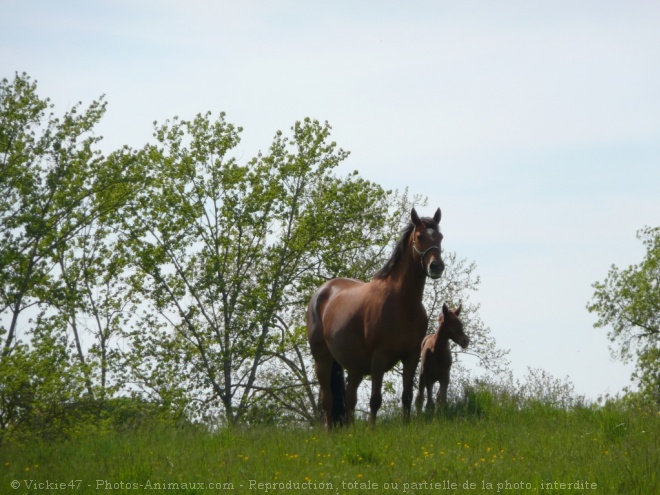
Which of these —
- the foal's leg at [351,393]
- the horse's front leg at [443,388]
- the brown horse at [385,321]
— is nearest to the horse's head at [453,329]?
the horse's front leg at [443,388]

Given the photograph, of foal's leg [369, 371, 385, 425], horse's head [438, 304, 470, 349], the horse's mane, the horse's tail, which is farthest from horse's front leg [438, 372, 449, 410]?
the horse's mane

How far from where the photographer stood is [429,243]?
1237 centimetres

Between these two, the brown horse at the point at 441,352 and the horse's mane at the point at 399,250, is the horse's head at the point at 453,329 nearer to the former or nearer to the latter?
the brown horse at the point at 441,352

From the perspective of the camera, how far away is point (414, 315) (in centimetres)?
1269

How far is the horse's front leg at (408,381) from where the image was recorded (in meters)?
12.7

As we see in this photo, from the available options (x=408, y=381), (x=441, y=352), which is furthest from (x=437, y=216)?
(x=441, y=352)

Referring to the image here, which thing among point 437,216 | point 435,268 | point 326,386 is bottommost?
point 326,386

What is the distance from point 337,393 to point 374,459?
4499 mm

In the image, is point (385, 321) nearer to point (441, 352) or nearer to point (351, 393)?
point (351, 393)

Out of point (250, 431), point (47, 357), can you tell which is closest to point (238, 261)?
point (47, 357)

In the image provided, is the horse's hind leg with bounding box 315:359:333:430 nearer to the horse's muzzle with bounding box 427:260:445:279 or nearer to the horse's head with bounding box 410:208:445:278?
the horse's head with bounding box 410:208:445:278

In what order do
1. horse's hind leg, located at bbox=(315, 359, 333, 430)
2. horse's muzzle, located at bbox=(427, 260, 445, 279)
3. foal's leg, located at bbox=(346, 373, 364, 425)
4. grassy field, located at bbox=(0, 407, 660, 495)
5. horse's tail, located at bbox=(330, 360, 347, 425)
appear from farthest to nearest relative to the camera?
horse's tail, located at bbox=(330, 360, 347, 425)
horse's hind leg, located at bbox=(315, 359, 333, 430)
foal's leg, located at bbox=(346, 373, 364, 425)
horse's muzzle, located at bbox=(427, 260, 445, 279)
grassy field, located at bbox=(0, 407, 660, 495)

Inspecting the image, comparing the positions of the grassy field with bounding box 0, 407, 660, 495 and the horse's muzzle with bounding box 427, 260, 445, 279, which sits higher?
the horse's muzzle with bounding box 427, 260, 445, 279

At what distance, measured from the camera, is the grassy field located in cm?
873
